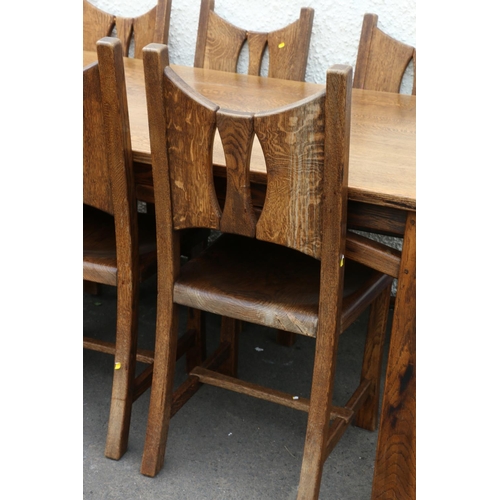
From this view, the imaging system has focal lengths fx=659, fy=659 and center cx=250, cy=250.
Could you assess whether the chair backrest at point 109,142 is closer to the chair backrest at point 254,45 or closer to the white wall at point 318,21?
the chair backrest at point 254,45

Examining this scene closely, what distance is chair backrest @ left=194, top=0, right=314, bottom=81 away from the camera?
2441 millimetres

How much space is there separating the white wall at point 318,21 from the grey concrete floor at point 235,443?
3.72 ft

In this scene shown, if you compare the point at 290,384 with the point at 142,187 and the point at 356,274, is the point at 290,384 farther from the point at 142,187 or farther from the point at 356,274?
the point at 142,187

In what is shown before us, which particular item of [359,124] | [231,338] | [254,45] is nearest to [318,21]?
[254,45]

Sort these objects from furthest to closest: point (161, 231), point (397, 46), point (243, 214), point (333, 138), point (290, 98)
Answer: point (397, 46), point (290, 98), point (161, 231), point (243, 214), point (333, 138)

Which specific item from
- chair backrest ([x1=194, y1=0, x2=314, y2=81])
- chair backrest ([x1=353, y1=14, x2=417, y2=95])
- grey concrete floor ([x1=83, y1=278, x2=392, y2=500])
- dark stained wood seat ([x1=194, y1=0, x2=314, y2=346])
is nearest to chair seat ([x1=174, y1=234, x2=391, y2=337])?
grey concrete floor ([x1=83, y1=278, x2=392, y2=500])

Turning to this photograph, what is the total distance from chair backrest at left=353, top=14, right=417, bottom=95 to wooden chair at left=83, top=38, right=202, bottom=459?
95 cm

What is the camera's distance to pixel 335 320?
1361mm

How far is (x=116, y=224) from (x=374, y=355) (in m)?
0.77

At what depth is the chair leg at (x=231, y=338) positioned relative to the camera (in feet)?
6.59

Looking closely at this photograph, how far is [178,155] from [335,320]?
470 millimetres
